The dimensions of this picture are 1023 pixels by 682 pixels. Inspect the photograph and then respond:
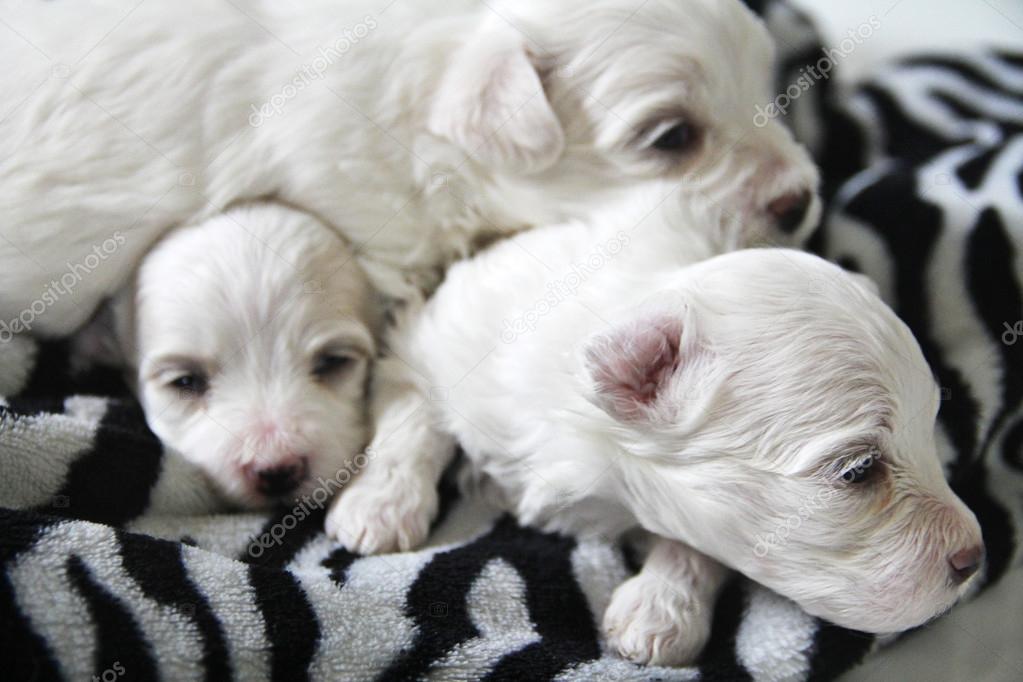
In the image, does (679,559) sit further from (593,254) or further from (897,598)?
(593,254)

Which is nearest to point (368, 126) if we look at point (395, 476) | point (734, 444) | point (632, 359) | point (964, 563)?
point (395, 476)

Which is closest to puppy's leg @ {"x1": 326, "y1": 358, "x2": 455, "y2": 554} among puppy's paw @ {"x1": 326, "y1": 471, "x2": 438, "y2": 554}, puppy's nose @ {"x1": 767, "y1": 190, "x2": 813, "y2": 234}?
puppy's paw @ {"x1": 326, "y1": 471, "x2": 438, "y2": 554}

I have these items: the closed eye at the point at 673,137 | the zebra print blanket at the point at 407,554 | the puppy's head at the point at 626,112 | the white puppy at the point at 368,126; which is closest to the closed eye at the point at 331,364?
the white puppy at the point at 368,126

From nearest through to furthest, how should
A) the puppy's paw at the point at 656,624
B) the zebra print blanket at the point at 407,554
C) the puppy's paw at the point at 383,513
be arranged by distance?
the zebra print blanket at the point at 407,554 → the puppy's paw at the point at 656,624 → the puppy's paw at the point at 383,513

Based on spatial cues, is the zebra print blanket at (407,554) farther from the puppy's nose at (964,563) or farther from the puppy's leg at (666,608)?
the puppy's nose at (964,563)

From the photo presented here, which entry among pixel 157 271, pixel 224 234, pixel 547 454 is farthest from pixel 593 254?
pixel 157 271

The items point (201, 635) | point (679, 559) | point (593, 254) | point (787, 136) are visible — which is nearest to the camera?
point (201, 635)
